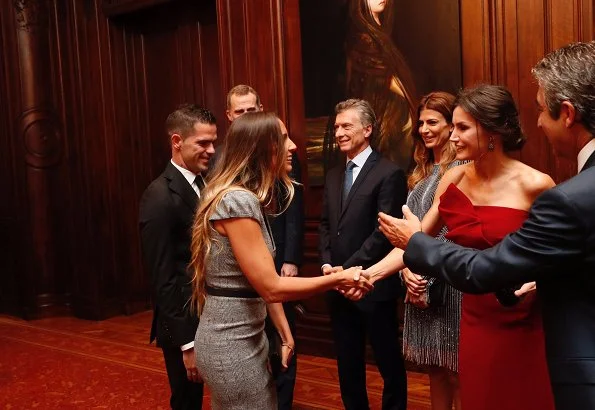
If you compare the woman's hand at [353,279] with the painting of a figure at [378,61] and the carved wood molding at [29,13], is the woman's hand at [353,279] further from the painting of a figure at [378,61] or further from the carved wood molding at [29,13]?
the carved wood molding at [29,13]

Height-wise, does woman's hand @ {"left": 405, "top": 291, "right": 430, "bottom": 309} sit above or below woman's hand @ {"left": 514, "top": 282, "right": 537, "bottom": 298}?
below

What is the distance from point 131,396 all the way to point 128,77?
3.48 meters

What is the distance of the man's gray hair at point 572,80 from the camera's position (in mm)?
1646

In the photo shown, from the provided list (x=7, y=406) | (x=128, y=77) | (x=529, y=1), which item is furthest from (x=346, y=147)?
(x=128, y=77)

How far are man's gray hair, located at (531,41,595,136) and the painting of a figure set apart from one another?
2.47 metres

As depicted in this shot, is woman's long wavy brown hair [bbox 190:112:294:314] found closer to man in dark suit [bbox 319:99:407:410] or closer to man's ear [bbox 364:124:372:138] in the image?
man in dark suit [bbox 319:99:407:410]

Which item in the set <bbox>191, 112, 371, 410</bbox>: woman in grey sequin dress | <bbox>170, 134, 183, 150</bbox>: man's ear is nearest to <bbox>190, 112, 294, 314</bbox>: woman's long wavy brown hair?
<bbox>191, 112, 371, 410</bbox>: woman in grey sequin dress

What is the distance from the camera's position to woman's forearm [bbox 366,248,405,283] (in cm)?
302

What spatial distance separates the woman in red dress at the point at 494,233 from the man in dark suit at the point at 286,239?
1279mm

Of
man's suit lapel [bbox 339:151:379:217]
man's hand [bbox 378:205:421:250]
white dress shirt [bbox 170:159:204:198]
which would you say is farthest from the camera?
man's suit lapel [bbox 339:151:379:217]

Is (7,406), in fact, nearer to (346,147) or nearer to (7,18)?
(346,147)

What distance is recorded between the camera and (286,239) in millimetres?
3805

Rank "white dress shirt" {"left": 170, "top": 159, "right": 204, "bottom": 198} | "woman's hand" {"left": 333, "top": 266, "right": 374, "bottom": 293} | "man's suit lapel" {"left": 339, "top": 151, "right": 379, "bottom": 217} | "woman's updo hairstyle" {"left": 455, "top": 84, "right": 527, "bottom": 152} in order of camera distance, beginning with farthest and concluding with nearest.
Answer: "man's suit lapel" {"left": 339, "top": 151, "right": 379, "bottom": 217}, "white dress shirt" {"left": 170, "top": 159, "right": 204, "bottom": 198}, "woman's updo hairstyle" {"left": 455, "top": 84, "right": 527, "bottom": 152}, "woman's hand" {"left": 333, "top": 266, "right": 374, "bottom": 293}

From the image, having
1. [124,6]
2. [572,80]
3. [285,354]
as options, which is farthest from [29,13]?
[572,80]
